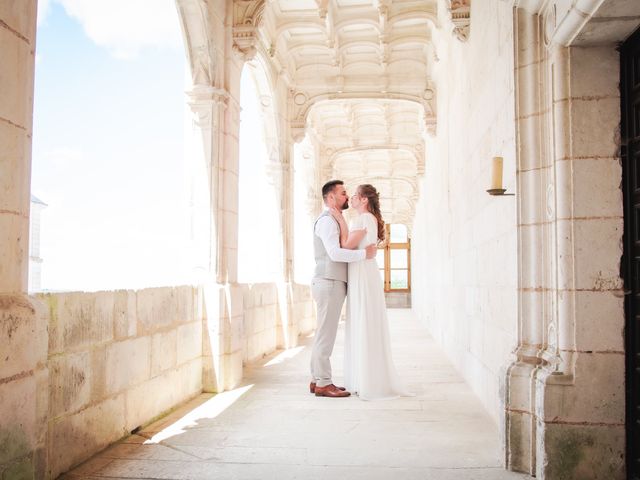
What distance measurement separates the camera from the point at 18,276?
6.81ft

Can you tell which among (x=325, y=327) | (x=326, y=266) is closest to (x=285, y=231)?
(x=326, y=266)

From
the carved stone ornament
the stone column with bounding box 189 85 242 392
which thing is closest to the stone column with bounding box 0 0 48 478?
the stone column with bounding box 189 85 242 392

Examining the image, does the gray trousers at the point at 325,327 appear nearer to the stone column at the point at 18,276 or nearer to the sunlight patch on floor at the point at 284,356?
the sunlight patch on floor at the point at 284,356

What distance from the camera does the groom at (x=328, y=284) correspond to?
14.2 feet

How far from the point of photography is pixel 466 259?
515 cm

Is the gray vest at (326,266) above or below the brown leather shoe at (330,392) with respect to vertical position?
above

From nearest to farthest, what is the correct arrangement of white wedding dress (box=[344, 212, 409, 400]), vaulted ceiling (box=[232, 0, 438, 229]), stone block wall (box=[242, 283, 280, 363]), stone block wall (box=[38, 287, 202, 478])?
1. stone block wall (box=[38, 287, 202, 478])
2. white wedding dress (box=[344, 212, 409, 400])
3. stone block wall (box=[242, 283, 280, 363])
4. vaulted ceiling (box=[232, 0, 438, 229])

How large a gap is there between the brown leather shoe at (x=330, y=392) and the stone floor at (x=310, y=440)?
8cm

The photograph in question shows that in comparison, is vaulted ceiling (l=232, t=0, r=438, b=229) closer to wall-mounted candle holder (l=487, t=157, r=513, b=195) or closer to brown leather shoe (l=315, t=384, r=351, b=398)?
wall-mounted candle holder (l=487, t=157, r=513, b=195)

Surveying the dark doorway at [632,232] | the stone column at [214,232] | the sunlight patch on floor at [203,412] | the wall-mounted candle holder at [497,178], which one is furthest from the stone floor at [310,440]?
the wall-mounted candle holder at [497,178]

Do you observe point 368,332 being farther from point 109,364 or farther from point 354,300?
point 109,364

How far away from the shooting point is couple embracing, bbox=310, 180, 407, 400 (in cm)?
429

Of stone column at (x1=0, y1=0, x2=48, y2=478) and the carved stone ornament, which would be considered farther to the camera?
the carved stone ornament

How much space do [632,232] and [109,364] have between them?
2.50 m
